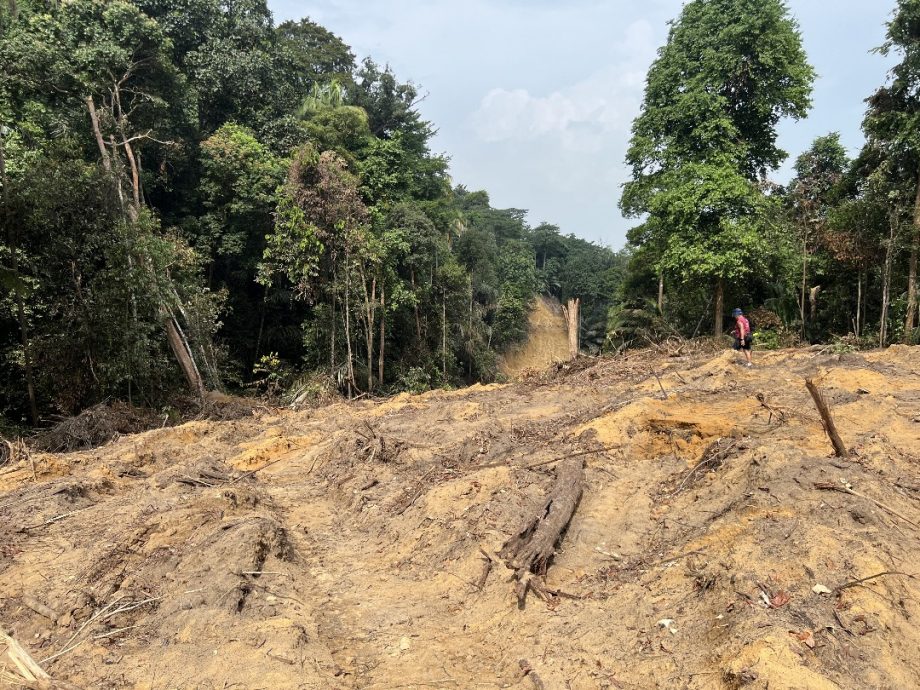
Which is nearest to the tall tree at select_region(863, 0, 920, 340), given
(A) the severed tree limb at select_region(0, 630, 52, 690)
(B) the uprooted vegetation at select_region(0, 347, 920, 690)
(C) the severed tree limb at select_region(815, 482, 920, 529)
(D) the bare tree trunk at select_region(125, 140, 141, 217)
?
(B) the uprooted vegetation at select_region(0, 347, 920, 690)

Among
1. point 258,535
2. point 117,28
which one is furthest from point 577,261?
point 258,535

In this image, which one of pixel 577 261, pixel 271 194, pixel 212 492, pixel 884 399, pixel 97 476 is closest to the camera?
pixel 212 492

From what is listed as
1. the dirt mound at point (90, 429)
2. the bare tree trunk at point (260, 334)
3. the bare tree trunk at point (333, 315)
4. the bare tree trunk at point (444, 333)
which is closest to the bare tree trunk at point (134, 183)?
the bare tree trunk at point (333, 315)

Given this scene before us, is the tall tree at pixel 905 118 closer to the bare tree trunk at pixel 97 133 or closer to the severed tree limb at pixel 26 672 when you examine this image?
the severed tree limb at pixel 26 672

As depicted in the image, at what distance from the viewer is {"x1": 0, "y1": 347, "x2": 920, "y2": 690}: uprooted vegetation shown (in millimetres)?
3355

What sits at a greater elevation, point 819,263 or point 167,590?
point 819,263

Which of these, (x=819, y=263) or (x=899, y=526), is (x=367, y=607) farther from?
(x=819, y=263)

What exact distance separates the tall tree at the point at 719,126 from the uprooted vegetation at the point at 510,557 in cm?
886

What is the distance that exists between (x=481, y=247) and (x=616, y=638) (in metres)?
25.5

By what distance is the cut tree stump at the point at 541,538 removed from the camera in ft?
14.7

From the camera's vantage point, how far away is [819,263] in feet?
65.5

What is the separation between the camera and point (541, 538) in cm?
486

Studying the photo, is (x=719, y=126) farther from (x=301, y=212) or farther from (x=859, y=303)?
(x=301, y=212)

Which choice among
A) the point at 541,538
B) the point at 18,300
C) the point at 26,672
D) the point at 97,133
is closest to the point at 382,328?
the point at 97,133
